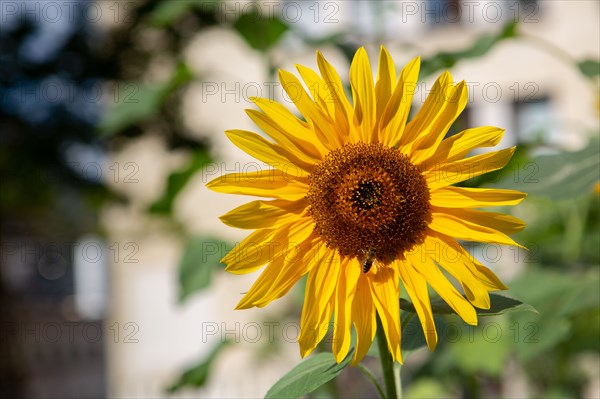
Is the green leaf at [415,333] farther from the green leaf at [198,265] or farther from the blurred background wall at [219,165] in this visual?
the green leaf at [198,265]

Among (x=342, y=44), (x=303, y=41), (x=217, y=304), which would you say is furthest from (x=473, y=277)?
(x=217, y=304)

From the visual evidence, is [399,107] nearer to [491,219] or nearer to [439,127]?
[439,127]

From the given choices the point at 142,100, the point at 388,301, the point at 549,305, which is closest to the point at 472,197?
the point at 388,301

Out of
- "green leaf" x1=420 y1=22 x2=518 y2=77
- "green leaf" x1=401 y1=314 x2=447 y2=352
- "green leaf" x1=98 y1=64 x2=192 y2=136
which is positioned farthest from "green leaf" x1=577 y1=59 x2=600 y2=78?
"green leaf" x1=98 y1=64 x2=192 y2=136

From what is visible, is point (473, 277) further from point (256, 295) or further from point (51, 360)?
point (51, 360)

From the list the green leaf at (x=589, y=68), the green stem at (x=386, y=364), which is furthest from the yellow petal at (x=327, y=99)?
the green leaf at (x=589, y=68)

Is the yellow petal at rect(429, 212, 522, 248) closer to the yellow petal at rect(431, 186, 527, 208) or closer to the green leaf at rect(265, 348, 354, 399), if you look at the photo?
the yellow petal at rect(431, 186, 527, 208)
